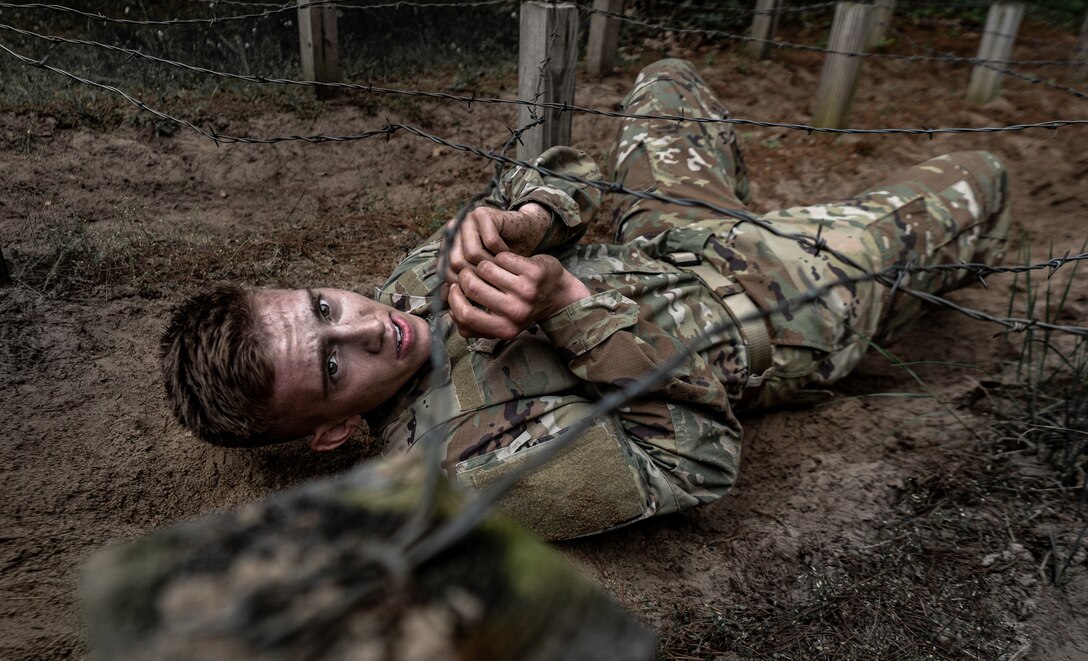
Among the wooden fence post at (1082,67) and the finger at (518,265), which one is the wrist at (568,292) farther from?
the wooden fence post at (1082,67)

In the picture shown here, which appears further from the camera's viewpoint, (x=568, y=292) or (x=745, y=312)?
(x=745, y=312)

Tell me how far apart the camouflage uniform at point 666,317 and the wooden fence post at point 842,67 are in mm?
1573

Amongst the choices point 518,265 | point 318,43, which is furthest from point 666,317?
point 318,43

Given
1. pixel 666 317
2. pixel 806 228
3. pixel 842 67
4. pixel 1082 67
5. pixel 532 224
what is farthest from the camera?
pixel 1082 67

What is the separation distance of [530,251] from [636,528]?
88 cm

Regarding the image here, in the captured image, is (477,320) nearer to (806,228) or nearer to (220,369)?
(220,369)

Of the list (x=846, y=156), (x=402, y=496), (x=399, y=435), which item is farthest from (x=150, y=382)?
(x=846, y=156)

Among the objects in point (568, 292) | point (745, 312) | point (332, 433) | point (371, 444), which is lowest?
point (371, 444)

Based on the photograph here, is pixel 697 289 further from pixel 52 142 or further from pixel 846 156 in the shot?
pixel 52 142

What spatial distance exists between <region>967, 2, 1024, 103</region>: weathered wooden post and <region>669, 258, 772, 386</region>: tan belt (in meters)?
3.15

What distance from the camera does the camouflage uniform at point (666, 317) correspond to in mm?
1855

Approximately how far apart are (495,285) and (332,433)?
2.25ft

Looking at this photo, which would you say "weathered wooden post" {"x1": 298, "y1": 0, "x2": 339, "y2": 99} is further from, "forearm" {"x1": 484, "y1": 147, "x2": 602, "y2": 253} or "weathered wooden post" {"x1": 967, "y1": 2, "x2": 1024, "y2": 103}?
"weathered wooden post" {"x1": 967, "y1": 2, "x2": 1024, "y2": 103}

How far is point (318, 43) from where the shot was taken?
371cm
